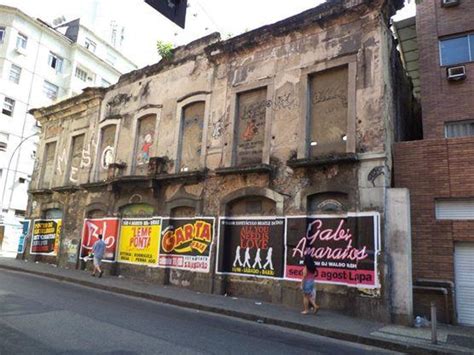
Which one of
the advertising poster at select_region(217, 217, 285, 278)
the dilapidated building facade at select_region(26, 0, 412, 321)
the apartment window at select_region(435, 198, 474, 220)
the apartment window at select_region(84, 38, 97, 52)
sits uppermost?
the apartment window at select_region(84, 38, 97, 52)

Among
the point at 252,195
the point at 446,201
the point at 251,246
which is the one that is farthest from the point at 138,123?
the point at 446,201

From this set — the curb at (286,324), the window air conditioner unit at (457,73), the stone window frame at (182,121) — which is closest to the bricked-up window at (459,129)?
the window air conditioner unit at (457,73)

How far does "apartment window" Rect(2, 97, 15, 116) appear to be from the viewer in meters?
31.9

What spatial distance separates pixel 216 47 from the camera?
14.8 meters

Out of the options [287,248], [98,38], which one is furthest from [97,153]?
[98,38]

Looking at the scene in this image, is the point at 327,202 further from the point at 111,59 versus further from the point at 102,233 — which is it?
the point at 111,59

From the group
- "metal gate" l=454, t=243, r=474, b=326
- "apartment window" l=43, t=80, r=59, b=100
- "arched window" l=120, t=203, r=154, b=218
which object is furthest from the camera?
"apartment window" l=43, t=80, r=59, b=100

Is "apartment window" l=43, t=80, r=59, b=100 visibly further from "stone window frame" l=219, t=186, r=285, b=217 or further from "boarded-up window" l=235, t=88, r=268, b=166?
"stone window frame" l=219, t=186, r=285, b=217

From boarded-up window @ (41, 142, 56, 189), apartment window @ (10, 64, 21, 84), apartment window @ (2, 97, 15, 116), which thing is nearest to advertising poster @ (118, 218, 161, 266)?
boarded-up window @ (41, 142, 56, 189)

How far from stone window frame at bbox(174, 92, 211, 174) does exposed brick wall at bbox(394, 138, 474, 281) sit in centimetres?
658

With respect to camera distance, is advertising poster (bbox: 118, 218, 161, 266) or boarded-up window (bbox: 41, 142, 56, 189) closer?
advertising poster (bbox: 118, 218, 161, 266)

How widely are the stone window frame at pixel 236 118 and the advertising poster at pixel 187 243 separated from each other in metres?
2.33

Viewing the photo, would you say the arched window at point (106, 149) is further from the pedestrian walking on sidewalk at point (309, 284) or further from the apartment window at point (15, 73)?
the apartment window at point (15, 73)

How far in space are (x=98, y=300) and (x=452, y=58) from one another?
1361 cm
